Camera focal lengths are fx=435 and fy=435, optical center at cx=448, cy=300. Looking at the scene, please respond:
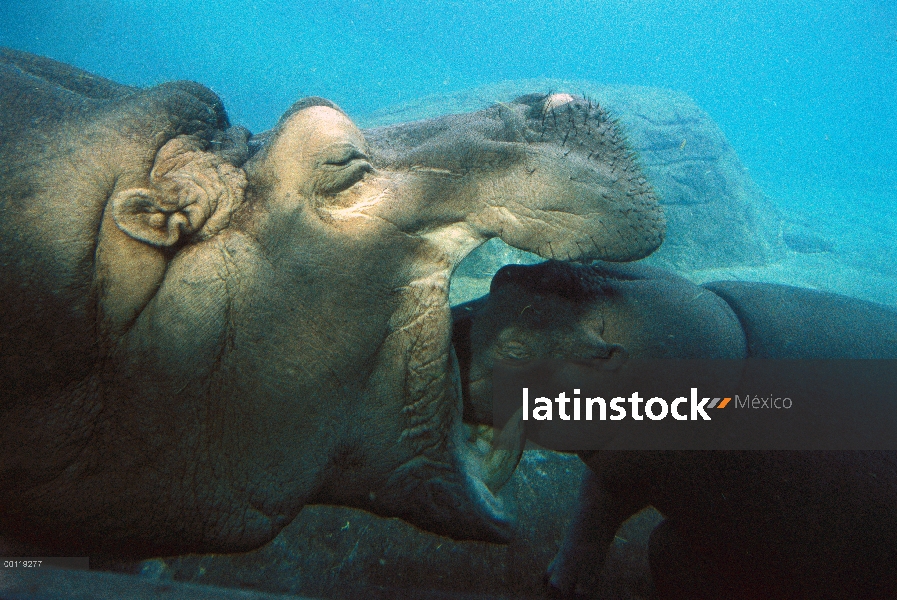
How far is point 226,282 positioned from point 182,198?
0.86ft

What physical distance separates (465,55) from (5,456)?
6148 inches

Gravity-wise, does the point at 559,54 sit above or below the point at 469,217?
above

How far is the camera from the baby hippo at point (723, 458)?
6.39ft

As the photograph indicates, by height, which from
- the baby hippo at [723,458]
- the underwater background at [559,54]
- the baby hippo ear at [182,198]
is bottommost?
the baby hippo at [723,458]

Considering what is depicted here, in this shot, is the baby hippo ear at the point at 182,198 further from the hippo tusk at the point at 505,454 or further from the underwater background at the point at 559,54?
the underwater background at the point at 559,54

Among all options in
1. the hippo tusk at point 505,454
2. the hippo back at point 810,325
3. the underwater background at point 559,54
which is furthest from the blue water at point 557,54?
the hippo tusk at point 505,454

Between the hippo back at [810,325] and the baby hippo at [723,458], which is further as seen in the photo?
the hippo back at [810,325]

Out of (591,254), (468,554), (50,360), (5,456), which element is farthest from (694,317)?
(5,456)

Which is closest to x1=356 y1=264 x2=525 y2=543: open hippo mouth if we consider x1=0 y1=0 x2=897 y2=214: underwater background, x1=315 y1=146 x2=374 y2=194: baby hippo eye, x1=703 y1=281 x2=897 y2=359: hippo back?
x1=315 y1=146 x2=374 y2=194: baby hippo eye

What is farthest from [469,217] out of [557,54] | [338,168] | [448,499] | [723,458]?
[557,54]

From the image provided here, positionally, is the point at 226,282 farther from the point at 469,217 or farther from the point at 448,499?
the point at 448,499

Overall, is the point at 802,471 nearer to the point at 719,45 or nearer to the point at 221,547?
the point at 221,547

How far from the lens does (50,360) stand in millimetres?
1210

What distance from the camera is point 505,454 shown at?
1.91m
